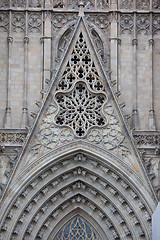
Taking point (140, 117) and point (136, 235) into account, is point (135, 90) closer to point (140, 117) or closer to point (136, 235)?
point (140, 117)

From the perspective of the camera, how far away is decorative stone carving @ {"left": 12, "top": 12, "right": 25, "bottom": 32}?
2308 centimetres

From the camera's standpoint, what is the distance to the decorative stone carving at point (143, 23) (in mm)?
23150

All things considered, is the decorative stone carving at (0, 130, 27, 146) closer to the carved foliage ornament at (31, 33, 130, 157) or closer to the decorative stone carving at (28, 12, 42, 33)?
the carved foliage ornament at (31, 33, 130, 157)

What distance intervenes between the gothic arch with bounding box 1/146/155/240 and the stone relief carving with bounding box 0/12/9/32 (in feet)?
10.0

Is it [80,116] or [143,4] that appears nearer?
[80,116]

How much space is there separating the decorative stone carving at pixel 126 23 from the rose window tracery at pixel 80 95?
3.49 feet

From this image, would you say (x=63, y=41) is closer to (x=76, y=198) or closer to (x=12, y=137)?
(x=12, y=137)

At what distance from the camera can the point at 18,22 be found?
23109mm

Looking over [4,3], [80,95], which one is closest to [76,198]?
[80,95]

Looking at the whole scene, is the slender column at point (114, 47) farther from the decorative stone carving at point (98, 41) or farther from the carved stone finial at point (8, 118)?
the carved stone finial at point (8, 118)

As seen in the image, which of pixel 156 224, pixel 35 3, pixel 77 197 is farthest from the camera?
pixel 35 3

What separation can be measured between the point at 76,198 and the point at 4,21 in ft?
13.4

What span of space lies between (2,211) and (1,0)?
15.4 ft

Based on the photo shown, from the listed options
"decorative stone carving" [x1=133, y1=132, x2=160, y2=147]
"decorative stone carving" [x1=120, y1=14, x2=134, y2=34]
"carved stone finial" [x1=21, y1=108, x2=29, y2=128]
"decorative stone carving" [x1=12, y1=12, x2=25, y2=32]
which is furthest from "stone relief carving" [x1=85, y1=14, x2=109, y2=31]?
"decorative stone carving" [x1=133, y1=132, x2=160, y2=147]
